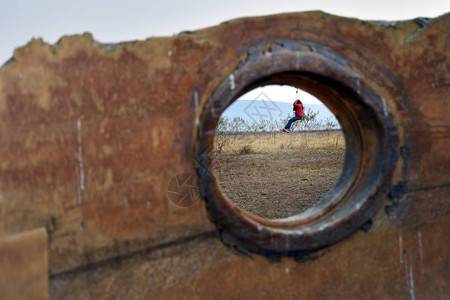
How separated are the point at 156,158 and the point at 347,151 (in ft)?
4.55

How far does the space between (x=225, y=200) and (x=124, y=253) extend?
59 centimetres

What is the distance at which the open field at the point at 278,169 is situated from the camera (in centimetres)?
651

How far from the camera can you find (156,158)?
1.97 metres

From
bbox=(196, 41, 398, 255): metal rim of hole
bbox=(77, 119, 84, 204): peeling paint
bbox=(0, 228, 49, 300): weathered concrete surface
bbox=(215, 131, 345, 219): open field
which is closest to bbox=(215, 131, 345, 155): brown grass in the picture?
bbox=(215, 131, 345, 219): open field

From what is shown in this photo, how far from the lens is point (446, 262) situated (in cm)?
261

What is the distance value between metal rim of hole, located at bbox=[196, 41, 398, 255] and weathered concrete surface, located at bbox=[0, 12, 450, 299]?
0.24ft

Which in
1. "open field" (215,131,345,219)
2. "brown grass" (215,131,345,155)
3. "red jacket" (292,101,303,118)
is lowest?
"open field" (215,131,345,219)

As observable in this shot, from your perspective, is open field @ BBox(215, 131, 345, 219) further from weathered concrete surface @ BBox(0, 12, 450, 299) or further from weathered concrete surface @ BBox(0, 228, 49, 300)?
weathered concrete surface @ BBox(0, 228, 49, 300)

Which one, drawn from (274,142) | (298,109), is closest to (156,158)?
(298,109)

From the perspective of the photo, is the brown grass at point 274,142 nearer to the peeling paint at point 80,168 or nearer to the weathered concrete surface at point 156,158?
the weathered concrete surface at point 156,158

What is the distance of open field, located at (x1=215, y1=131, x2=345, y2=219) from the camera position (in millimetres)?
6512

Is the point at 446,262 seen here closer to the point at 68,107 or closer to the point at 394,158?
the point at 394,158

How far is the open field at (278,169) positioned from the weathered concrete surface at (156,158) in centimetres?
312

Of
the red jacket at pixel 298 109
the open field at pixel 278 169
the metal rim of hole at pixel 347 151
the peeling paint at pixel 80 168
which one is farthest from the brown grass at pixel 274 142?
the peeling paint at pixel 80 168
